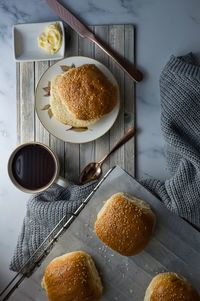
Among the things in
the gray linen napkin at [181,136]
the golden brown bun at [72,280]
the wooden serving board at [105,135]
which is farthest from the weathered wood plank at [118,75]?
the golden brown bun at [72,280]

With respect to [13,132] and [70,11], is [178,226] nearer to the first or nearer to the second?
[13,132]

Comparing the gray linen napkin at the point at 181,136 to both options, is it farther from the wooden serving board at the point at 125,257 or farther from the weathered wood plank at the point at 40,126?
the weathered wood plank at the point at 40,126

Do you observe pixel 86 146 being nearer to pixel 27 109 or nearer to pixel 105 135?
pixel 105 135

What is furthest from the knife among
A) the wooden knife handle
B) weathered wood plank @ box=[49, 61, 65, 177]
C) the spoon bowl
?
the spoon bowl

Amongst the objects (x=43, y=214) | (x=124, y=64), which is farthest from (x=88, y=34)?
(x=43, y=214)

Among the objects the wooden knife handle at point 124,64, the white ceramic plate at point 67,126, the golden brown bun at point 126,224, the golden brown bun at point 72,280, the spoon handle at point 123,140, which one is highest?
the wooden knife handle at point 124,64
